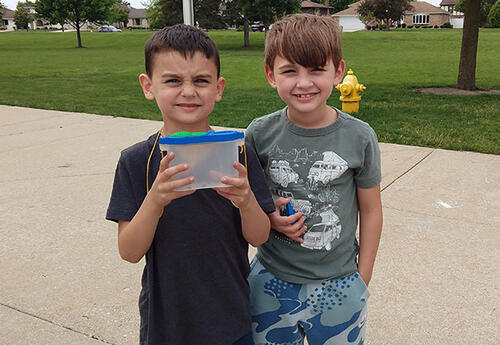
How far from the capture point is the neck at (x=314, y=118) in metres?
1.64

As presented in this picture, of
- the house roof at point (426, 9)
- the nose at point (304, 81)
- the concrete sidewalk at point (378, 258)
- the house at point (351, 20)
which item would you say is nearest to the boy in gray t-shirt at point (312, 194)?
the nose at point (304, 81)

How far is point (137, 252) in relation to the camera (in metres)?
1.51

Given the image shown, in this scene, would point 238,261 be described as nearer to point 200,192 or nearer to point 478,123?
point 200,192

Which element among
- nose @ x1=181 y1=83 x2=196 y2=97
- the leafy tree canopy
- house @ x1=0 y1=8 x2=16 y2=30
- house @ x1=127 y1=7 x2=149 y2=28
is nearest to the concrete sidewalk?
nose @ x1=181 y1=83 x2=196 y2=97

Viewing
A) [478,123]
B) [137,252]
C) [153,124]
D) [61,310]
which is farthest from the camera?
[153,124]

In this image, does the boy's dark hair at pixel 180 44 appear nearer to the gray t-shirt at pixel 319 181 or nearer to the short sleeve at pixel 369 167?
the gray t-shirt at pixel 319 181

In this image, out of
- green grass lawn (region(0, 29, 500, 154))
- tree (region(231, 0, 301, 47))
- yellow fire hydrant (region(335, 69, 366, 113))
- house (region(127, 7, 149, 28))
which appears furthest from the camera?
house (region(127, 7, 149, 28))

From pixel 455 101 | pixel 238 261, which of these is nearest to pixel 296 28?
pixel 238 261

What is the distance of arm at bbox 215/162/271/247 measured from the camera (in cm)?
128

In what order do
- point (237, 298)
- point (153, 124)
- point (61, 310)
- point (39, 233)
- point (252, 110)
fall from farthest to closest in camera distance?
point (252, 110), point (153, 124), point (39, 233), point (61, 310), point (237, 298)

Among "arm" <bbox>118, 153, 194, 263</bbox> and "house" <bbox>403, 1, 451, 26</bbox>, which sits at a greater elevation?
"house" <bbox>403, 1, 451, 26</bbox>

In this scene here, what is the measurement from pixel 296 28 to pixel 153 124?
652cm

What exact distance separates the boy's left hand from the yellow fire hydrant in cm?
663

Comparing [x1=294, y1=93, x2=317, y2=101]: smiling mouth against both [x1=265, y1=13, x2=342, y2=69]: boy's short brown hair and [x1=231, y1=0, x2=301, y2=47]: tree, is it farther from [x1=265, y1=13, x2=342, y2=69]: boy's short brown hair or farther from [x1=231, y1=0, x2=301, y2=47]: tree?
[x1=231, y1=0, x2=301, y2=47]: tree
